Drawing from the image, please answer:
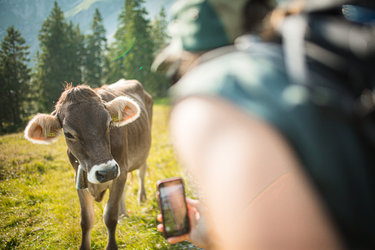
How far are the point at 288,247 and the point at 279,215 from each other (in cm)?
10

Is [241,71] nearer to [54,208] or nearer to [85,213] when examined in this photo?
[85,213]

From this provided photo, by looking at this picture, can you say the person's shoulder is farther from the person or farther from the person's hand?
the person's hand

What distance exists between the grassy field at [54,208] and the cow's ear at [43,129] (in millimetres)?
1462

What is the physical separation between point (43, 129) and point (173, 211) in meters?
2.39

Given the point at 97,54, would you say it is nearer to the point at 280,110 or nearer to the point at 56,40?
the point at 56,40

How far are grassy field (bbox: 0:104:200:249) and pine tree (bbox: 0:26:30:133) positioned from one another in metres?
7.11

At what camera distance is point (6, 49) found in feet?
45.8

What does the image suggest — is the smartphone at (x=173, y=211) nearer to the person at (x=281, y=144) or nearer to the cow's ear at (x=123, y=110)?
the person at (x=281, y=144)

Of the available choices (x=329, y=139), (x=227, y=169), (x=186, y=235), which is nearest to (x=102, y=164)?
(x=186, y=235)

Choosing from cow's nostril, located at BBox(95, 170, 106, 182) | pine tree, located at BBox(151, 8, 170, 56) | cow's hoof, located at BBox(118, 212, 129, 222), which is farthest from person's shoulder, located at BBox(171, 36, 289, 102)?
pine tree, located at BBox(151, 8, 170, 56)

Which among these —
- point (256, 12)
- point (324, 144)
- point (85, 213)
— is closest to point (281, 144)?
point (324, 144)

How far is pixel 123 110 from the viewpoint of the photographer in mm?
3279

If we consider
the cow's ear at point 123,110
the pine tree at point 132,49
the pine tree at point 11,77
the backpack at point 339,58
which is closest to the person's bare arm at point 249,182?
the backpack at point 339,58

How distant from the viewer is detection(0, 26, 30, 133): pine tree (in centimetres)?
1331
